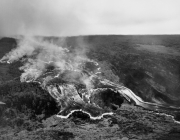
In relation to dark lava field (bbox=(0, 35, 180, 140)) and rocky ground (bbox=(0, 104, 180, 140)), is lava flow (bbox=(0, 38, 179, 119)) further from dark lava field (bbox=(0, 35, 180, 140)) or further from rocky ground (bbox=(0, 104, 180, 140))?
rocky ground (bbox=(0, 104, 180, 140))

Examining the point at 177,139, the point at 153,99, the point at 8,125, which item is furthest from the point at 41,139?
the point at 153,99

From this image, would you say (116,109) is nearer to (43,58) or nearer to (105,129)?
(105,129)

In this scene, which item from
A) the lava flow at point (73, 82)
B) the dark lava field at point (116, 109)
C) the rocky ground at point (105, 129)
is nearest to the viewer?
the rocky ground at point (105, 129)

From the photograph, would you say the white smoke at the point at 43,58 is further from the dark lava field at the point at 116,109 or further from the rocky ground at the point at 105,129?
the rocky ground at the point at 105,129

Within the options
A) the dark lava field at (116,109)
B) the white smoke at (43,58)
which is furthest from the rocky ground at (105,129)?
the white smoke at (43,58)

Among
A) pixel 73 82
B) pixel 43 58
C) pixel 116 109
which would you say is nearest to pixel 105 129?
pixel 116 109

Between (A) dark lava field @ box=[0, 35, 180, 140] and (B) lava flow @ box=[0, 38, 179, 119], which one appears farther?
(B) lava flow @ box=[0, 38, 179, 119]

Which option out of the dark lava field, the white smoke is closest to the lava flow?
the white smoke
